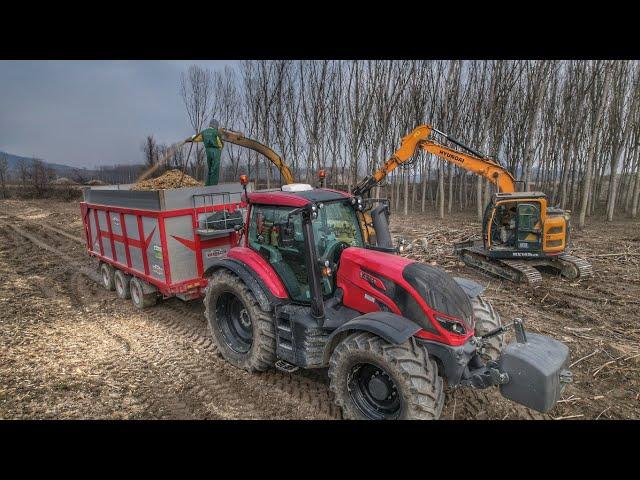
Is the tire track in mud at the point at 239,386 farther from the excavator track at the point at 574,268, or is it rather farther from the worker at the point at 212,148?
the excavator track at the point at 574,268

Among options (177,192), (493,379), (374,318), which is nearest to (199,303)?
(177,192)

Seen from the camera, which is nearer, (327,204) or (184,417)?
(184,417)

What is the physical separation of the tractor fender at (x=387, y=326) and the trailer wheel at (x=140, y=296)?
15.8ft

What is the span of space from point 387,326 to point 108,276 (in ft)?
24.0

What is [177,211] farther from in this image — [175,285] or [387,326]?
[387,326]

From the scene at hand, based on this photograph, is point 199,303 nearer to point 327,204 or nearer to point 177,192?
point 177,192

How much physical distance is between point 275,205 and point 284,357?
189cm

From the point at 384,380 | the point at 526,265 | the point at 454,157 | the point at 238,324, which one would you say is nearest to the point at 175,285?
the point at 238,324

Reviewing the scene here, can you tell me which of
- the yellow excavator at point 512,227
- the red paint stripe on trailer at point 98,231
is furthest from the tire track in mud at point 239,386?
the yellow excavator at point 512,227

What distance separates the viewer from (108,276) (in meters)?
8.64

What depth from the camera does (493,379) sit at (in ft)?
11.4

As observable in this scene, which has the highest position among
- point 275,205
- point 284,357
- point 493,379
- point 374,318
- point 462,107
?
point 462,107

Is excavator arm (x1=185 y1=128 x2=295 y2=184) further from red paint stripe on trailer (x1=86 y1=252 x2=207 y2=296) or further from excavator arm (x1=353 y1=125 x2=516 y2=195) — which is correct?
red paint stripe on trailer (x1=86 y1=252 x2=207 y2=296)

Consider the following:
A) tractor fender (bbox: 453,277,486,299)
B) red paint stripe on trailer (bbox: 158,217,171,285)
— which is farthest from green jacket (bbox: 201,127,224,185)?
tractor fender (bbox: 453,277,486,299)
